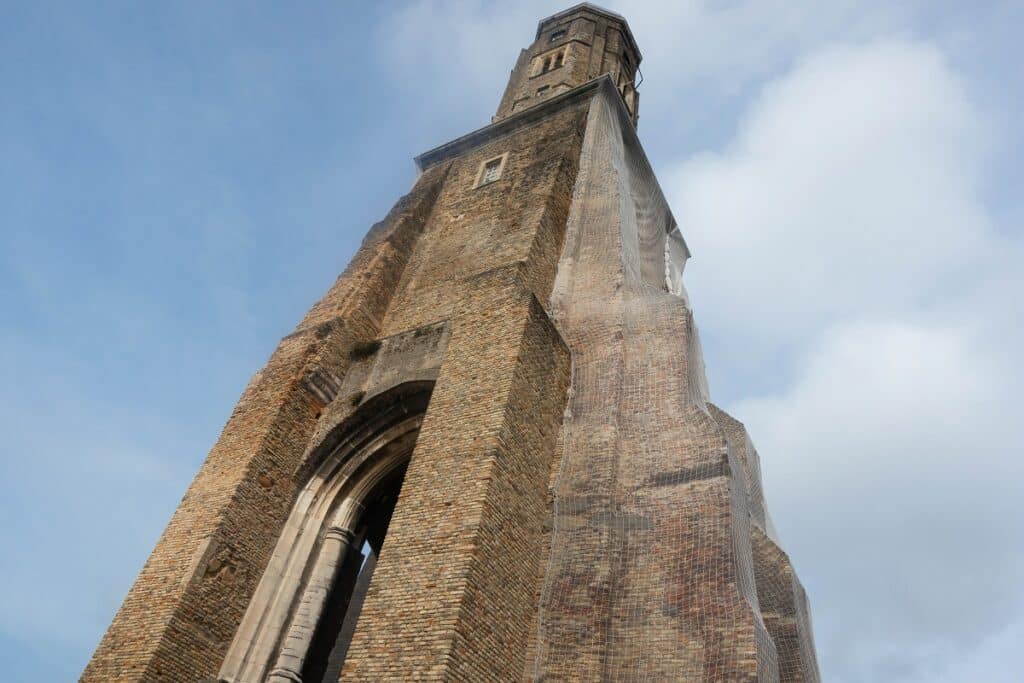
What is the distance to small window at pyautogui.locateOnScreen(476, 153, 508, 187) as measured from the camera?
14.7 m

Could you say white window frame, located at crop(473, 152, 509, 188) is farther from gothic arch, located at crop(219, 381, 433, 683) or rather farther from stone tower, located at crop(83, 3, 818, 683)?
gothic arch, located at crop(219, 381, 433, 683)

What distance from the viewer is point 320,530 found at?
10039mm

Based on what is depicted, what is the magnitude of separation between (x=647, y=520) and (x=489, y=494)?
167 centimetres

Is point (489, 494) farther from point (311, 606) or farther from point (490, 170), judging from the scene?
point (490, 170)

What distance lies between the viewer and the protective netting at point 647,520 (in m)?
6.83

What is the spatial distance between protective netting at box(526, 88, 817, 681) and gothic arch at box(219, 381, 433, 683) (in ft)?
8.30

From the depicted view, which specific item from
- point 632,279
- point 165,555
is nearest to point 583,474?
point 632,279

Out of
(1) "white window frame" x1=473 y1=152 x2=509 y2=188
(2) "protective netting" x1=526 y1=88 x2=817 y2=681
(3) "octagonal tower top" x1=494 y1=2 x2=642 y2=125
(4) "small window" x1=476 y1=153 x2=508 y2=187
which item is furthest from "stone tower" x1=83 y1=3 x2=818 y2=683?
(3) "octagonal tower top" x1=494 y1=2 x2=642 y2=125

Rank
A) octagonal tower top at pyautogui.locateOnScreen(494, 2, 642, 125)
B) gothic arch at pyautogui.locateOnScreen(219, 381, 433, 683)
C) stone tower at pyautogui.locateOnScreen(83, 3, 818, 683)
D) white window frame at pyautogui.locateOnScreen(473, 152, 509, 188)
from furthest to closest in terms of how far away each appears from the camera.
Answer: octagonal tower top at pyautogui.locateOnScreen(494, 2, 642, 125) → white window frame at pyautogui.locateOnScreen(473, 152, 509, 188) → gothic arch at pyautogui.locateOnScreen(219, 381, 433, 683) → stone tower at pyautogui.locateOnScreen(83, 3, 818, 683)

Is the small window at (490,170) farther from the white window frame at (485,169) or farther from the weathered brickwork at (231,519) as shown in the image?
the weathered brickwork at (231,519)

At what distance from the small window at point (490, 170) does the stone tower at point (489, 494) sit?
1.10 m

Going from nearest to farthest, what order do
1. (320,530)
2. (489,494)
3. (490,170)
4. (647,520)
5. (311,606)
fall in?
1. (489,494)
2. (647,520)
3. (311,606)
4. (320,530)
5. (490,170)

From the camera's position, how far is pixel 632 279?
11109 millimetres

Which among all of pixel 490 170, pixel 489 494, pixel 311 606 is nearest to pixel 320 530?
pixel 311 606
